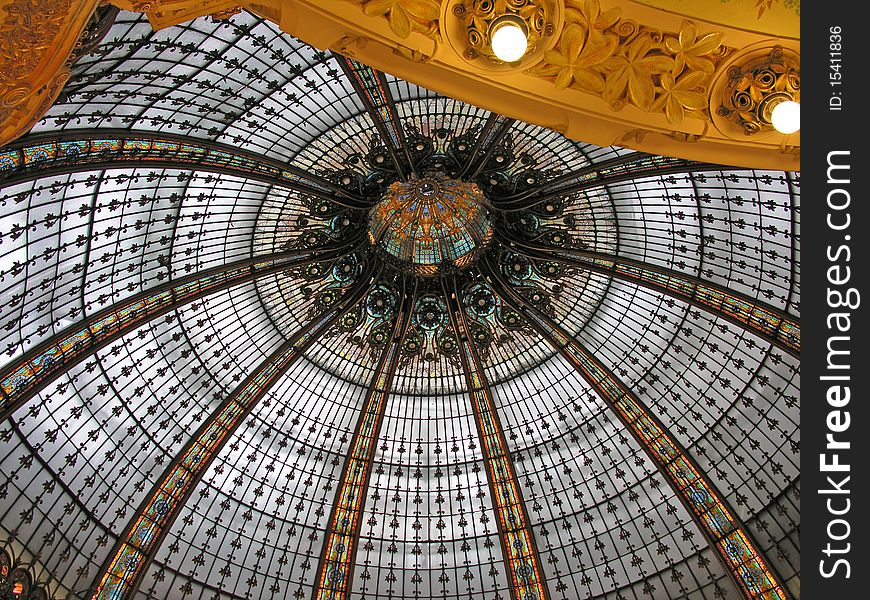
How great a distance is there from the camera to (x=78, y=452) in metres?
16.0

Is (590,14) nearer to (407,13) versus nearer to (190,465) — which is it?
(407,13)

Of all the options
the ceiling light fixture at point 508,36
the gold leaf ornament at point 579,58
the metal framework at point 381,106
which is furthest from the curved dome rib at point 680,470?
the ceiling light fixture at point 508,36

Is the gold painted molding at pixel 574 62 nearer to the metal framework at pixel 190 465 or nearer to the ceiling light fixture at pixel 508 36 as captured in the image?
the ceiling light fixture at pixel 508 36

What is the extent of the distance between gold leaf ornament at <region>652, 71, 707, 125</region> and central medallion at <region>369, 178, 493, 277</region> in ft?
33.1

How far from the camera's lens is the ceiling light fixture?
24.0 ft

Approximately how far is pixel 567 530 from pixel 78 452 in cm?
1275

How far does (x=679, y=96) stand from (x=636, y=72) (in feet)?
1.96

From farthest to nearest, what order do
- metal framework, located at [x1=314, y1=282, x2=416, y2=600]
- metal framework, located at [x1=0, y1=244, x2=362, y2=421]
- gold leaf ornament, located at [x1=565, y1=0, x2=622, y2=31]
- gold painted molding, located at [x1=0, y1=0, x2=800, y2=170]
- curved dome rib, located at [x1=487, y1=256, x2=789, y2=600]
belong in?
metal framework, located at [x1=314, y1=282, x2=416, y2=600], curved dome rib, located at [x1=487, y1=256, x2=789, y2=600], metal framework, located at [x1=0, y1=244, x2=362, y2=421], gold leaf ornament, located at [x1=565, y1=0, x2=622, y2=31], gold painted molding, located at [x1=0, y1=0, x2=800, y2=170]

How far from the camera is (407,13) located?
7.37 metres

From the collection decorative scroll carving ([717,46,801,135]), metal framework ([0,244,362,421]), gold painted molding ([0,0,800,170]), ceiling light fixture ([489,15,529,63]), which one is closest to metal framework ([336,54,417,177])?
metal framework ([0,244,362,421])

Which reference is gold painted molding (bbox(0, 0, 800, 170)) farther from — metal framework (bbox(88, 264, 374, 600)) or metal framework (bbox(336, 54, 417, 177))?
metal framework (bbox(88, 264, 374, 600))

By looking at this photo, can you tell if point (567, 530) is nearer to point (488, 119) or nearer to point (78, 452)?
point (488, 119)

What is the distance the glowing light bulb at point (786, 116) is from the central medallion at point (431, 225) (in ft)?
35.0

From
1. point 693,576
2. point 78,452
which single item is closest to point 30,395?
point 78,452
